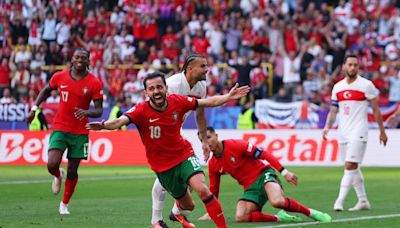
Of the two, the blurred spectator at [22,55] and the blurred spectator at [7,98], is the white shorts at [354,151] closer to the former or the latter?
the blurred spectator at [7,98]

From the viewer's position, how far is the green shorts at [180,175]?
38.9ft

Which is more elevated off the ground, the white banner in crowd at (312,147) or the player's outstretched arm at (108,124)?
the player's outstretched arm at (108,124)

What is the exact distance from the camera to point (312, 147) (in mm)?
27516

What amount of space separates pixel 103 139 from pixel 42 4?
1273 cm

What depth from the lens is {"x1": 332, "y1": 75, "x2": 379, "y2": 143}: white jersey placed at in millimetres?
16438

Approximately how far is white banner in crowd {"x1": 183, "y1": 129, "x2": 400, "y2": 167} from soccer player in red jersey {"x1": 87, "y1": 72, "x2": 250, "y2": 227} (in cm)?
1542

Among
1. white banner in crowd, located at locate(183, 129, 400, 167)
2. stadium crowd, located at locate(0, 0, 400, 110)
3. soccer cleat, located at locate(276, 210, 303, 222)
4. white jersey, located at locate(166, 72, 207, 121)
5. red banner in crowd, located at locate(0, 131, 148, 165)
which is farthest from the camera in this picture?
stadium crowd, located at locate(0, 0, 400, 110)

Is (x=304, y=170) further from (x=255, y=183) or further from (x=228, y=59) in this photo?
(x=255, y=183)

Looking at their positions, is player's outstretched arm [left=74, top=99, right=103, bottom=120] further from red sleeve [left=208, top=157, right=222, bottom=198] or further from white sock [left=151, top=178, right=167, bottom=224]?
red sleeve [left=208, top=157, right=222, bottom=198]

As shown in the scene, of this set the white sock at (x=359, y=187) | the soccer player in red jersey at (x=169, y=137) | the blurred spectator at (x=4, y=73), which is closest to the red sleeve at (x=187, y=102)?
the soccer player in red jersey at (x=169, y=137)

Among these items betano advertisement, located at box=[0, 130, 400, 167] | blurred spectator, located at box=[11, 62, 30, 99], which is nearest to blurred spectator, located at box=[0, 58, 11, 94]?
blurred spectator, located at box=[11, 62, 30, 99]

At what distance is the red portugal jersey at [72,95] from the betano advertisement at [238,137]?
12.2 metres

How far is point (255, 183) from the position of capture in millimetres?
14594

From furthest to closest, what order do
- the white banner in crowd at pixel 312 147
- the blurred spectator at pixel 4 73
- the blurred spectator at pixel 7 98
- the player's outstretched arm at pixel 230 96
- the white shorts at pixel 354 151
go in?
the blurred spectator at pixel 4 73 < the blurred spectator at pixel 7 98 < the white banner in crowd at pixel 312 147 < the white shorts at pixel 354 151 < the player's outstretched arm at pixel 230 96
